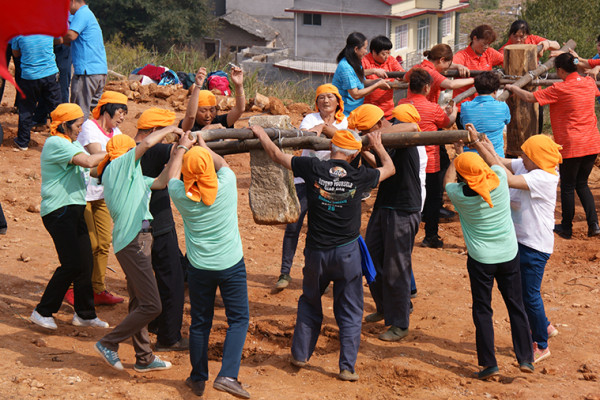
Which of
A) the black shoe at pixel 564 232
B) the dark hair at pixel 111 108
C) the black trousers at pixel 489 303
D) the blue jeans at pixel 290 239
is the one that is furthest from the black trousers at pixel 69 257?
the black shoe at pixel 564 232

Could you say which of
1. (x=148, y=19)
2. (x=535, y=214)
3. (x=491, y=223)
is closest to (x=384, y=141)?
(x=491, y=223)

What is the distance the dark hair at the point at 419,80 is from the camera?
7098 millimetres

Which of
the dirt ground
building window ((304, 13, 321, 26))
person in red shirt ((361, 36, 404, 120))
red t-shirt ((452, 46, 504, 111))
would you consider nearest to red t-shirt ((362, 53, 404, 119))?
person in red shirt ((361, 36, 404, 120))

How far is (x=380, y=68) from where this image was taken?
8727 mm

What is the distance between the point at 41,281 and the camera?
696 cm

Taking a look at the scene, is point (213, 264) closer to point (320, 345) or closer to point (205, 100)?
point (320, 345)

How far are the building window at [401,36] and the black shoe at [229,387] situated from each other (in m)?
36.2

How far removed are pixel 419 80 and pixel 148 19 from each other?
3768 cm

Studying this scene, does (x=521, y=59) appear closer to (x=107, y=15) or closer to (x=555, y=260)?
(x=555, y=260)

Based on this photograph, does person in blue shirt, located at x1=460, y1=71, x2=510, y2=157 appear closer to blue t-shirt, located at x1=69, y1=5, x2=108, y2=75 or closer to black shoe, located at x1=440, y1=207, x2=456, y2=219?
black shoe, located at x1=440, y1=207, x2=456, y2=219

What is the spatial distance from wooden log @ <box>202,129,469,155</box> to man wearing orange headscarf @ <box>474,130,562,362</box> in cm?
23

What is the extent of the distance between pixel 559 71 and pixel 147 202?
5097 mm

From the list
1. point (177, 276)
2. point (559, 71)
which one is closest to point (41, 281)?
point (177, 276)

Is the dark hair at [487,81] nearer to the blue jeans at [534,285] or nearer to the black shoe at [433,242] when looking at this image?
the black shoe at [433,242]
